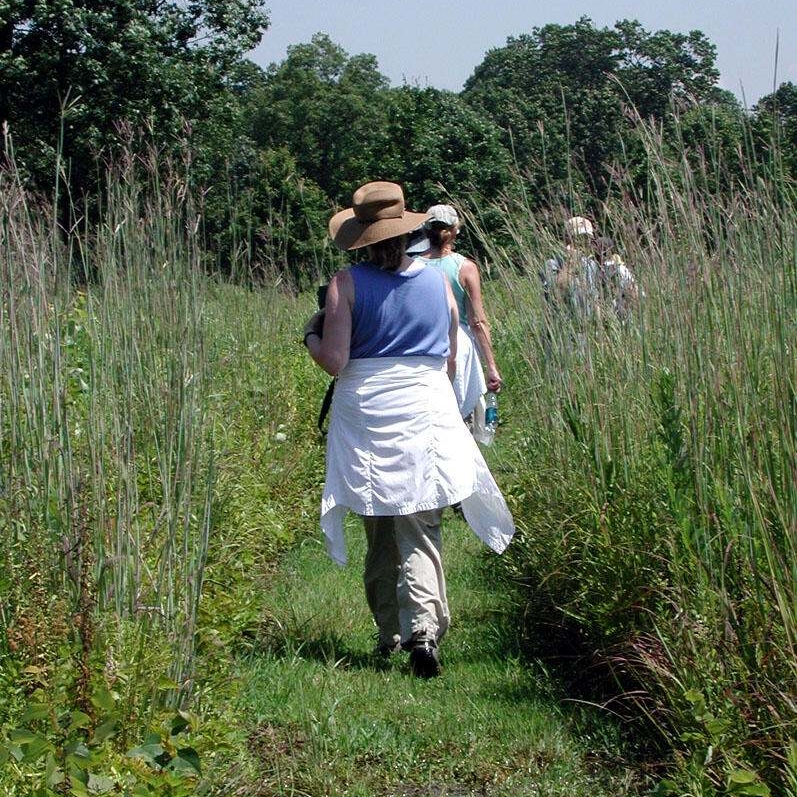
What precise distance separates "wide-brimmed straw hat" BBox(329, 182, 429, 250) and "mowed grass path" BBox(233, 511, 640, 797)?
1.54m

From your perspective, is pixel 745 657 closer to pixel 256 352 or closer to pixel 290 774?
pixel 290 774

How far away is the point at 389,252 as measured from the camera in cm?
458

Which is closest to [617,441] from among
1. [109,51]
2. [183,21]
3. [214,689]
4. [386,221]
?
[386,221]

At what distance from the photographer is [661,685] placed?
3375 millimetres

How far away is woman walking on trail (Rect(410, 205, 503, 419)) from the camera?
653 cm

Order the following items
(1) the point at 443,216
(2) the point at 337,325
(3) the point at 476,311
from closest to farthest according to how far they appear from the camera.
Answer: (2) the point at 337,325 < (1) the point at 443,216 < (3) the point at 476,311

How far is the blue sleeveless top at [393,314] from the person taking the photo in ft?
14.9

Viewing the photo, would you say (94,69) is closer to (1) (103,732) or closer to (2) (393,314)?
(2) (393,314)

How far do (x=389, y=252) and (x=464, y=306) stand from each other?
7.25 ft

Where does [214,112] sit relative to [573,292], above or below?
above

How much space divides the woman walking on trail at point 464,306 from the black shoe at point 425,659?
7.12ft

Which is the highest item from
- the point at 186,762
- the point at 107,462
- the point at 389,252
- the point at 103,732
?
the point at 389,252

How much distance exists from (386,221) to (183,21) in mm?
22658

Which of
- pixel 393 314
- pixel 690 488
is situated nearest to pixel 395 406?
pixel 393 314
